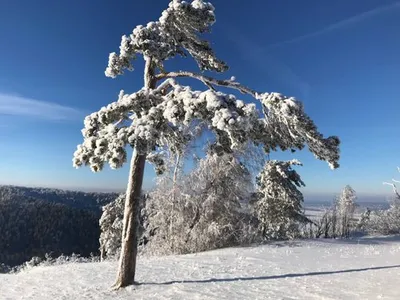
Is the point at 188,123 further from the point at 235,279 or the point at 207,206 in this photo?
the point at 207,206

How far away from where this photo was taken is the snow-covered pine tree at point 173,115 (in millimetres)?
9758

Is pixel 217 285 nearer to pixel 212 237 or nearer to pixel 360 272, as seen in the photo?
pixel 360 272

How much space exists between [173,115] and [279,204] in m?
26.1

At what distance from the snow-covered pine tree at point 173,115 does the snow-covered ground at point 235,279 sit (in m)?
1.59

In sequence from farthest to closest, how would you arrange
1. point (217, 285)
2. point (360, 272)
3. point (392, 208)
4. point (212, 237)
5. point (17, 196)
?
point (17, 196)
point (392, 208)
point (212, 237)
point (360, 272)
point (217, 285)

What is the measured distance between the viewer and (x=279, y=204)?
34.0 meters

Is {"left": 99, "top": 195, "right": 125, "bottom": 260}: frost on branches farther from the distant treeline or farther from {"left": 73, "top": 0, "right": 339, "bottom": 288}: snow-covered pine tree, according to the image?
the distant treeline

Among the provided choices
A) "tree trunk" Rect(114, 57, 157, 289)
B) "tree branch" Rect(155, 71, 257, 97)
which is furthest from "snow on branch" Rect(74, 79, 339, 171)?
"tree trunk" Rect(114, 57, 157, 289)

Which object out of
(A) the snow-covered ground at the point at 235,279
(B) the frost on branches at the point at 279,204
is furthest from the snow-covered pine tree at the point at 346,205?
(A) the snow-covered ground at the point at 235,279

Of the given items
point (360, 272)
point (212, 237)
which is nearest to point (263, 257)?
point (360, 272)

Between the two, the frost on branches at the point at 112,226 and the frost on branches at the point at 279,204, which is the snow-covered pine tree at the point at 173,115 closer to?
the frost on branches at the point at 279,204

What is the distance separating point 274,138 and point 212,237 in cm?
1555

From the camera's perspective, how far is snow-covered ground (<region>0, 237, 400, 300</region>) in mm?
11312

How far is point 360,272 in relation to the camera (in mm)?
15023
